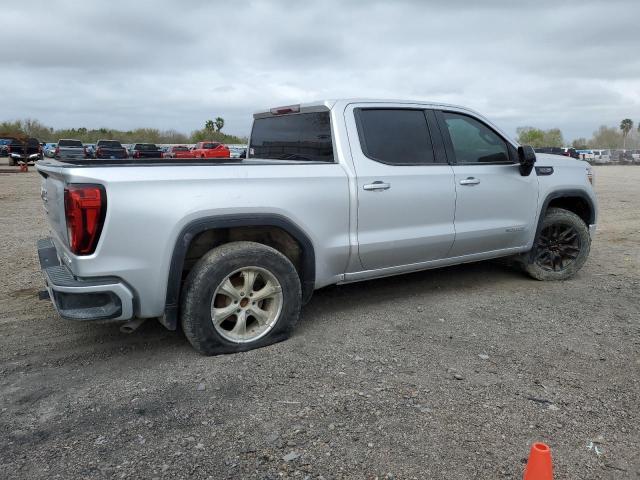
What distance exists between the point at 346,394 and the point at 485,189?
261cm

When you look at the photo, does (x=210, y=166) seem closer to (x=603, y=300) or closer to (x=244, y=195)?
(x=244, y=195)

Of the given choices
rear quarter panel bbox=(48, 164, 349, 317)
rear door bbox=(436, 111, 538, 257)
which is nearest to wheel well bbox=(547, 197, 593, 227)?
rear door bbox=(436, 111, 538, 257)

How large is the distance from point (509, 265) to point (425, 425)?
3.59 meters

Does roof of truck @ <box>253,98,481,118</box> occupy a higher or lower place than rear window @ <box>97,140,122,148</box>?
lower

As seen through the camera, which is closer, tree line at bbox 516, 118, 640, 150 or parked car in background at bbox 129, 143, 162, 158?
parked car in background at bbox 129, 143, 162, 158

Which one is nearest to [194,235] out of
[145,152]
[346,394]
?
[346,394]

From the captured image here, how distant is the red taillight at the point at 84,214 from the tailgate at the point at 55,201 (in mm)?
154

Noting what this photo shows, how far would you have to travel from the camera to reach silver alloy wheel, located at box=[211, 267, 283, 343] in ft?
12.2

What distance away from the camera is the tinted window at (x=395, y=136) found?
444 cm

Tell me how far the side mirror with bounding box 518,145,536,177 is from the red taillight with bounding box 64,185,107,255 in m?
3.71

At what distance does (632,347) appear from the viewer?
3.99 m

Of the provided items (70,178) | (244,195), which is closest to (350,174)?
(244,195)

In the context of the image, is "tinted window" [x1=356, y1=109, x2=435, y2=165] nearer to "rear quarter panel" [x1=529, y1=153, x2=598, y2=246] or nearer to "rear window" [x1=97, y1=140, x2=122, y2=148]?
"rear quarter panel" [x1=529, y1=153, x2=598, y2=246]

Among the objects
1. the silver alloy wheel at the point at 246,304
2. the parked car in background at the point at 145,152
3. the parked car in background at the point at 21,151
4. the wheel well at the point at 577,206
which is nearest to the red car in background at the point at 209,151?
the parked car in background at the point at 145,152
